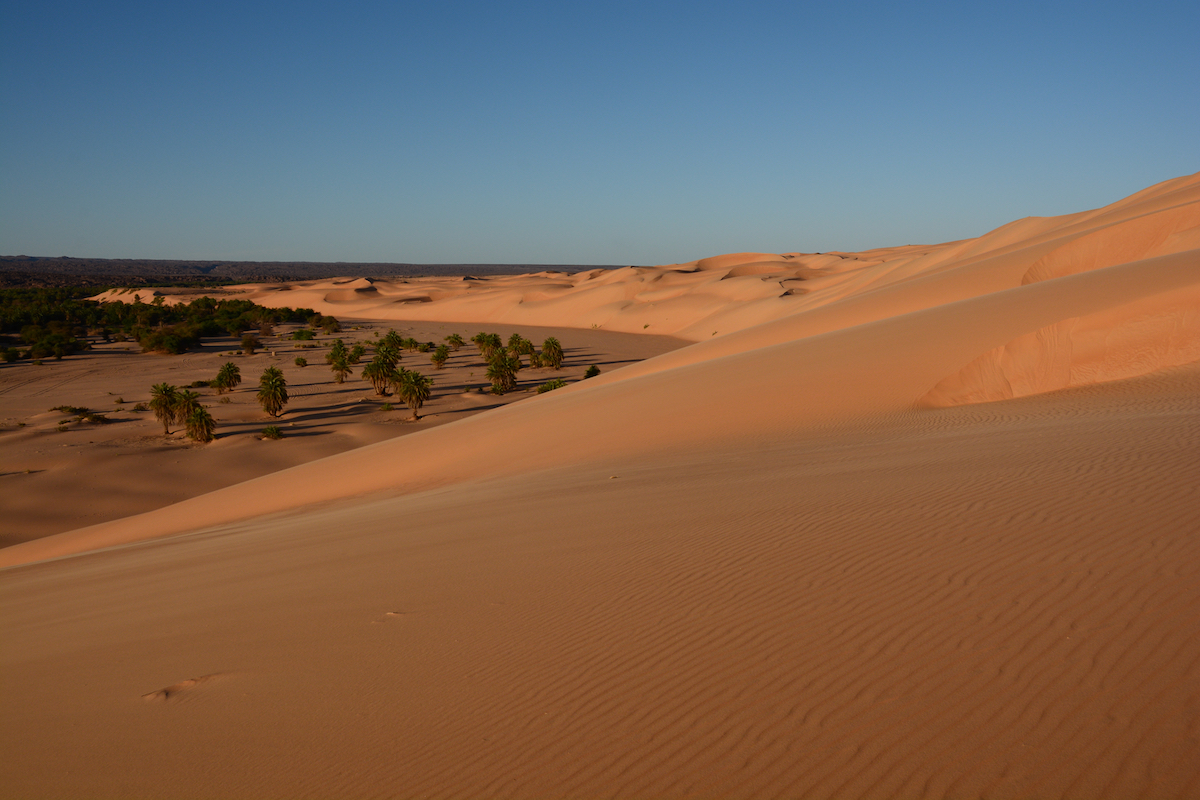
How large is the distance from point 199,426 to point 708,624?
2715 centimetres

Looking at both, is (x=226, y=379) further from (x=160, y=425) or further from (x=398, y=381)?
(x=398, y=381)

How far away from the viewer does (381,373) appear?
121 ft

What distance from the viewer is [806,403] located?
1272cm

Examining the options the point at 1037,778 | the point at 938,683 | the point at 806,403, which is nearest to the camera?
the point at 1037,778

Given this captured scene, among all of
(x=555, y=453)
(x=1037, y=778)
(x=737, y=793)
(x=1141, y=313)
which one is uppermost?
(x=1141, y=313)

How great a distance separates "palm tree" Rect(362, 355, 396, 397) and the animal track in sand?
3262 centimetres

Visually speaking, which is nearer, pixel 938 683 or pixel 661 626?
pixel 938 683

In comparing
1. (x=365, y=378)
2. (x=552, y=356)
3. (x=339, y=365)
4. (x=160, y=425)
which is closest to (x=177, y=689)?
(x=160, y=425)

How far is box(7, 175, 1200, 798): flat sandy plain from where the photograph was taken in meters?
3.16

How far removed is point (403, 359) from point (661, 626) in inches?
2002

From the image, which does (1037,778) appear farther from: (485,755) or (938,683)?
(485,755)

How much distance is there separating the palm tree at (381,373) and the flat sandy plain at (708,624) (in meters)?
26.5

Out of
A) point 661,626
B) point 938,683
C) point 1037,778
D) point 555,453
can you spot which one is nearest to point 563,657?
point 661,626

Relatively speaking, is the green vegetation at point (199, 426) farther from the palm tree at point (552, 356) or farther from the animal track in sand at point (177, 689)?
the animal track in sand at point (177, 689)
